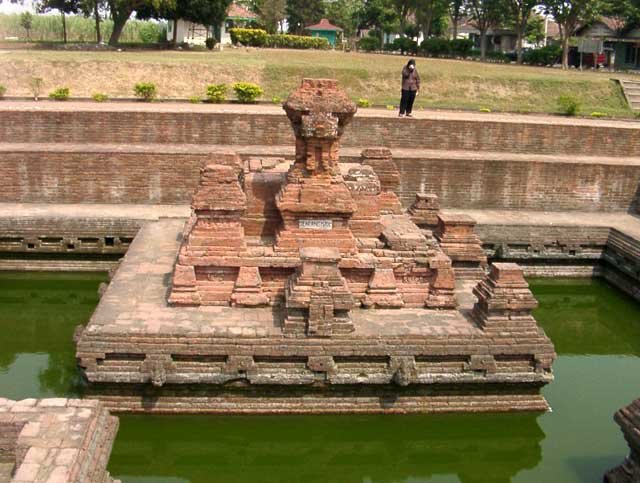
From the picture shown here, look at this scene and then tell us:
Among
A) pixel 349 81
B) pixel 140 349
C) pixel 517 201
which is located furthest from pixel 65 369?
pixel 349 81

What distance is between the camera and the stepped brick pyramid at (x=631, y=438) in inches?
212

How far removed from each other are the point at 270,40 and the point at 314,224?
29981 millimetres

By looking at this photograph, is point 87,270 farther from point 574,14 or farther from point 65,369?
point 574,14

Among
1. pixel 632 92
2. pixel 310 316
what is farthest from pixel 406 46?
pixel 310 316

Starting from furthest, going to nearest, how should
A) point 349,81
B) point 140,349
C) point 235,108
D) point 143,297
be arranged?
point 349,81, point 235,108, point 143,297, point 140,349

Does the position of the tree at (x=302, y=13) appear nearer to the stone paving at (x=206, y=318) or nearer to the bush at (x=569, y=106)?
the bush at (x=569, y=106)

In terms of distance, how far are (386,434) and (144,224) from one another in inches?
217

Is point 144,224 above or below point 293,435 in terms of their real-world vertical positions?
above

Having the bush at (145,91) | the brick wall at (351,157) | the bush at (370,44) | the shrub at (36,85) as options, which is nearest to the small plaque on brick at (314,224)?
the brick wall at (351,157)

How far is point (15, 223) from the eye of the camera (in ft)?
36.6

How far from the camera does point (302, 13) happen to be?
183ft

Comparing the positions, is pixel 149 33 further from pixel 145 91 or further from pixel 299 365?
pixel 299 365

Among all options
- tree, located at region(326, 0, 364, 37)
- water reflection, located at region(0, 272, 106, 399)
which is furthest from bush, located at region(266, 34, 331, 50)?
water reflection, located at region(0, 272, 106, 399)

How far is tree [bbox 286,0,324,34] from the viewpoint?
182ft
